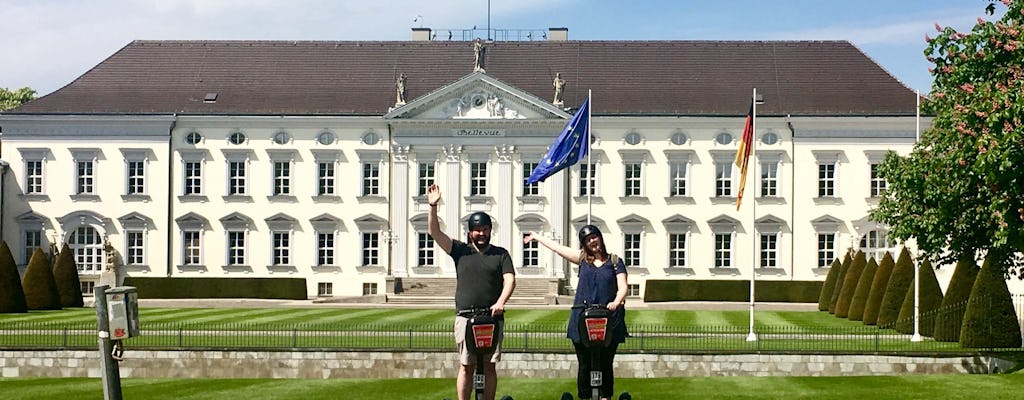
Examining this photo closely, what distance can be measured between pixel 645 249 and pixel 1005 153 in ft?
133

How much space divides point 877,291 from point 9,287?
29.6 m

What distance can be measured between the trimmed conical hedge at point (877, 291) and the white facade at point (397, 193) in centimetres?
1920

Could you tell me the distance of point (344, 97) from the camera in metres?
67.9

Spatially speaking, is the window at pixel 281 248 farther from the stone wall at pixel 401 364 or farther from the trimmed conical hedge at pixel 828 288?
the stone wall at pixel 401 364

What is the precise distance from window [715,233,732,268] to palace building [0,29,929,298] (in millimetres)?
65

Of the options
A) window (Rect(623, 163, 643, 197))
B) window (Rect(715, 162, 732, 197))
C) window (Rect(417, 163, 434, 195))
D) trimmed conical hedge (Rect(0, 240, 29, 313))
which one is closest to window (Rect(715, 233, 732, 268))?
window (Rect(715, 162, 732, 197))

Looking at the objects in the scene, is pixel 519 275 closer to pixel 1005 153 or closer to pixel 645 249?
pixel 645 249

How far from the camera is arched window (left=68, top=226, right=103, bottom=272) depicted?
220 ft

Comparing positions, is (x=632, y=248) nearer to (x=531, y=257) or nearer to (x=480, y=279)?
(x=531, y=257)

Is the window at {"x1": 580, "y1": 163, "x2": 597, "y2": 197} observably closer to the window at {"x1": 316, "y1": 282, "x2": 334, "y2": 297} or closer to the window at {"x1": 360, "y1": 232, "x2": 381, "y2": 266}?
the window at {"x1": 360, "y1": 232, "x2": 381, "y2": 266}

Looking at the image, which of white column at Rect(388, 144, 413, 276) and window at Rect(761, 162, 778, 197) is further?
white column at Rect(388, 144, 413, 276)

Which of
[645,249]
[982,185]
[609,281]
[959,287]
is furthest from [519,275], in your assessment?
[609,281]

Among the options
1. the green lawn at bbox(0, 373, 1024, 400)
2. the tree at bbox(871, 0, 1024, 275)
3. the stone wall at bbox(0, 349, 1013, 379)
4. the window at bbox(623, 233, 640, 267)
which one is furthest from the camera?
the window at bbox(623, 233, 640, 267)

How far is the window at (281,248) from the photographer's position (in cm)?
6781
